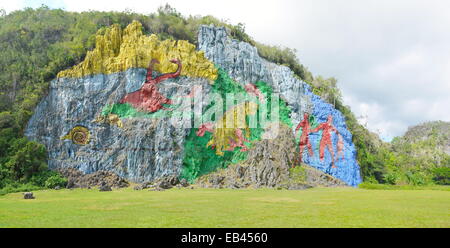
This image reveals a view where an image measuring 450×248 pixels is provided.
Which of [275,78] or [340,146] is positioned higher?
[275,78]

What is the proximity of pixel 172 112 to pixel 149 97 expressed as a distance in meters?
3.09

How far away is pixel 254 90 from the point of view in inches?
1721

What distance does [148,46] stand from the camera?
3994cm

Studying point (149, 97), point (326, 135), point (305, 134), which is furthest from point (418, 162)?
point (149, 97)

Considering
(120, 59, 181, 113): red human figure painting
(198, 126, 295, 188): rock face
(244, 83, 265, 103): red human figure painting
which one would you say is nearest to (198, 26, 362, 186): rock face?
(244, 83, 265, 103): red human figure painting

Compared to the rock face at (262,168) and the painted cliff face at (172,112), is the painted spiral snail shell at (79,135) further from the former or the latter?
the rock face at (262,168)

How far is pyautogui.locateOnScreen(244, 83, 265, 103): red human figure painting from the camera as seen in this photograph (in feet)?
142

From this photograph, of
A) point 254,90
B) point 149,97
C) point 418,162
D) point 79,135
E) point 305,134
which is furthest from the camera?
point 418,162

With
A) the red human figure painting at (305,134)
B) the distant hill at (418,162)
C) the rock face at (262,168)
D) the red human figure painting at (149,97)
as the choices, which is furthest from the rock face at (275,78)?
the red human figure painting at (149,97)

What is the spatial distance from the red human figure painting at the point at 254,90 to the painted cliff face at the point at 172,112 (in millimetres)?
149

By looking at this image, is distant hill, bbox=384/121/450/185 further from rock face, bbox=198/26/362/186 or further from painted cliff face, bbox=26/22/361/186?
painted cliff face, bbox=26/22/361/186

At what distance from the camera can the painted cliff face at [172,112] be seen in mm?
35688

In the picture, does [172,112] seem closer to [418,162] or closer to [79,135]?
[79,135]

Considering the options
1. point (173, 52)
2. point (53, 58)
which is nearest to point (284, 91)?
point (173, 52)
